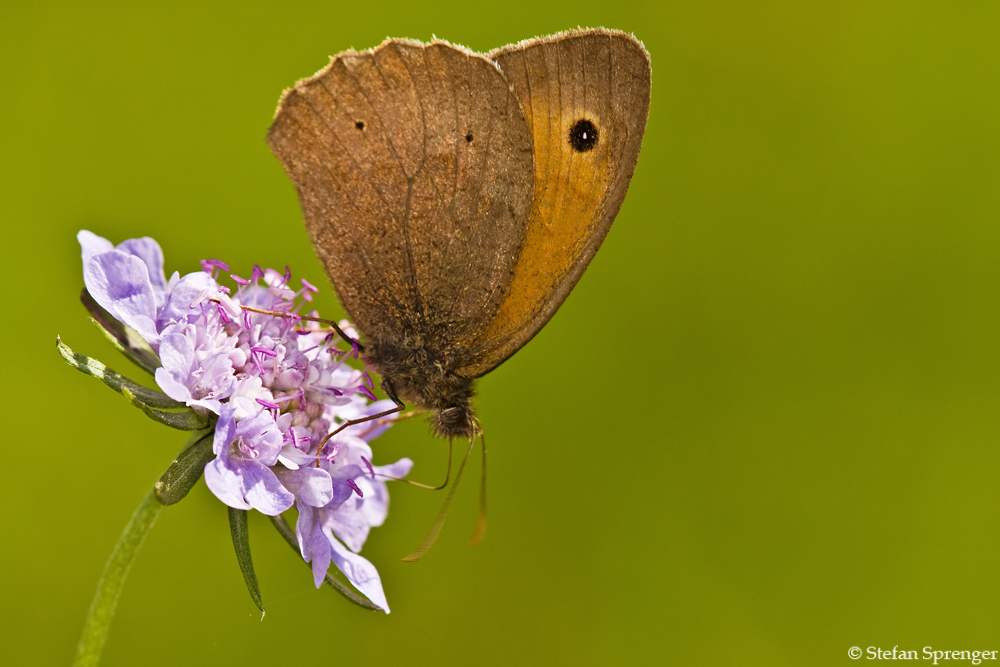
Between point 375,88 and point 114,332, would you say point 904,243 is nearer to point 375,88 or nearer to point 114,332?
point 375,88

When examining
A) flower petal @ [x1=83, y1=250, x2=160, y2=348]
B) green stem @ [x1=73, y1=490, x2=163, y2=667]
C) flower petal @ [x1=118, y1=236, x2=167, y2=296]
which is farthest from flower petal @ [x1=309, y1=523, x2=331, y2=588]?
flower petal @ [x1=118, y1=236, x2=167, y2=296]

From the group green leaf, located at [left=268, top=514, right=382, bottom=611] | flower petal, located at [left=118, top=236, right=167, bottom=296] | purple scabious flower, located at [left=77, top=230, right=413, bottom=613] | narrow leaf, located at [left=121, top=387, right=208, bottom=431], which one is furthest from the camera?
flower petal, located at [left=118, top=236, right=167, bottom=296]

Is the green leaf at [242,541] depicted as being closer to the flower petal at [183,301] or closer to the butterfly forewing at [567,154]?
the flower petal at [183,301]

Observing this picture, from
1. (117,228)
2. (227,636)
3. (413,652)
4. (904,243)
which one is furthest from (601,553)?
(117,228)

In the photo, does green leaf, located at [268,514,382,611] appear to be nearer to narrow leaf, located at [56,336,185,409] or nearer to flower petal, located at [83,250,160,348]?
narrow leaf, located at [56,336,185,409]

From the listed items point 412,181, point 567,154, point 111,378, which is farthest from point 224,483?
point 567,154

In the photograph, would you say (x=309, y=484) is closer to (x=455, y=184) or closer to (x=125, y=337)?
(x=125, y=337)
